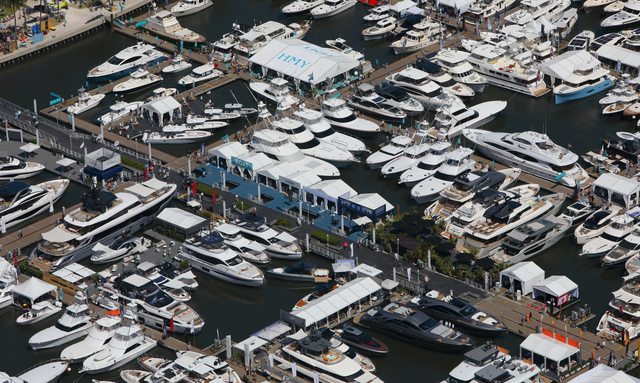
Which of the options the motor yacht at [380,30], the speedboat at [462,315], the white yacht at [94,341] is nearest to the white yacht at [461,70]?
the motor yacht at [380,30]

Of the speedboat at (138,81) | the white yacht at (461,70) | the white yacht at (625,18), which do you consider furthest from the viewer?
the white yacht at (625,18)

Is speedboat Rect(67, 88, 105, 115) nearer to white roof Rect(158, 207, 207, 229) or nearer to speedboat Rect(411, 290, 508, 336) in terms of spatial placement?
white roof Rect(158, 207, 207, 229)

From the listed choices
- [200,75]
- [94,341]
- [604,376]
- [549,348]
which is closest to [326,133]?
[200,75]

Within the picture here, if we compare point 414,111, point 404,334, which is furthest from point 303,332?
point 414,111

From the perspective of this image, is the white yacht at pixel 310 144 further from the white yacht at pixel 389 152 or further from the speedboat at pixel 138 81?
the speedboat at pixel 138 81

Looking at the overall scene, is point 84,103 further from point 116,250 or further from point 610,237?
A: point 610,237

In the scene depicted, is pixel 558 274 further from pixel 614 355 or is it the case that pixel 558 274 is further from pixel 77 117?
pixel 77 117
